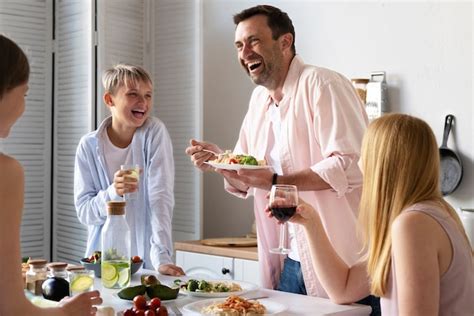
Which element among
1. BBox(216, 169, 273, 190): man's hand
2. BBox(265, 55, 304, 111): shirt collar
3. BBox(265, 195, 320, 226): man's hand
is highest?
BBox(265, 55, 304, 111): shirt collar

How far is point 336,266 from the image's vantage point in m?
2.14

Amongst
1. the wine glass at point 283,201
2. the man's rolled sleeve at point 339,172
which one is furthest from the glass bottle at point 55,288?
the man's rolled sleeve at point 339,172

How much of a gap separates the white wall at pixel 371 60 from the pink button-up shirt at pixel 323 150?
1.14 metres

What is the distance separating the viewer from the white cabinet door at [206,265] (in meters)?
3.82

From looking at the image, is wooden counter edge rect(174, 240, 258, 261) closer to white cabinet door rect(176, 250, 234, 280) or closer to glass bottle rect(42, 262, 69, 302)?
white cabinet door rect(176, 250, 234, 280)

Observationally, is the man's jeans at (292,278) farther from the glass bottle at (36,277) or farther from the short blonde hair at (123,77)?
the short blonde hair at (123,77)

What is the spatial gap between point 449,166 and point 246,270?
3.81 feet

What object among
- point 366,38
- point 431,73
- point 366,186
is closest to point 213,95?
point 366,38

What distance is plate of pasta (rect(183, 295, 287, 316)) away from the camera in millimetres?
1962

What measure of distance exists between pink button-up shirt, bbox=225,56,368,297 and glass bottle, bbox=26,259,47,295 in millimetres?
830

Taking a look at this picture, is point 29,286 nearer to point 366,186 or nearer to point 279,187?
point 279,187

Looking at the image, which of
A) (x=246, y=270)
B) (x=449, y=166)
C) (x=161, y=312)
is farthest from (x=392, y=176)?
(x=246, y=270)

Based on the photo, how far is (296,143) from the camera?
8.54ft

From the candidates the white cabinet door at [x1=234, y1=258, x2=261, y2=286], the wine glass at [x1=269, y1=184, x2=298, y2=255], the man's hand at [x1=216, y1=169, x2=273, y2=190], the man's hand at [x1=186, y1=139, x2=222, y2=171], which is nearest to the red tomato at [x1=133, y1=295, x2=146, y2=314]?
the wine glass at [x1=269, y1=184, x2=298, y2=255]
